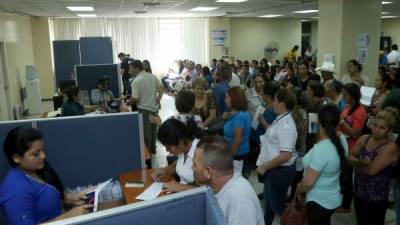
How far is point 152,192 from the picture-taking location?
2.53 m

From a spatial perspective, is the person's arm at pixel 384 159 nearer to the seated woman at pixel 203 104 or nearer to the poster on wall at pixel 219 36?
the seated woman at pixel 203 104

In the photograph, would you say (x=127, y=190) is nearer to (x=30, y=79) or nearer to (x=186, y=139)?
(x=186, y=139)

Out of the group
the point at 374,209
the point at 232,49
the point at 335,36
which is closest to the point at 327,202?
the point at 374,209

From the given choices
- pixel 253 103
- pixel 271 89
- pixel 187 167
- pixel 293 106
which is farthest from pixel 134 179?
pixel 253 103

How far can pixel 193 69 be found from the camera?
1135 centimetres

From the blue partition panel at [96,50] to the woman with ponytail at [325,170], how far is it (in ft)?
23.2

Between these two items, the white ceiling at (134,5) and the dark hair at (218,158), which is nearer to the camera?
the dark hair at (218,158)

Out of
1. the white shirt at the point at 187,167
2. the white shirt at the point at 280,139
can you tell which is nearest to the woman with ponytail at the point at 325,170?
the white shirt at the point at 280,139

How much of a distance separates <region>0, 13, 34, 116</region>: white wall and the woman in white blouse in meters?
Answer: 7.46

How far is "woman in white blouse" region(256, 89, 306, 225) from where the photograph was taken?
2.72 m

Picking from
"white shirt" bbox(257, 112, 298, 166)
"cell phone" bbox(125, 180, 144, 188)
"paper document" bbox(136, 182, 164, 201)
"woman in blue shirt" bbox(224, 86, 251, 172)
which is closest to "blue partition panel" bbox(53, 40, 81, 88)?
"woman in blue shirt" bbox(224, 86, 251, 172)

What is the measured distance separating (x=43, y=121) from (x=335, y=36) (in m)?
5.64

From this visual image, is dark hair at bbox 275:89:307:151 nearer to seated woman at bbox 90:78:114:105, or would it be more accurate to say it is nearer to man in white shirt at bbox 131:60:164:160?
man in white shirt at bbox 131:60:164:160

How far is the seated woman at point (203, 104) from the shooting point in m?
4.34
